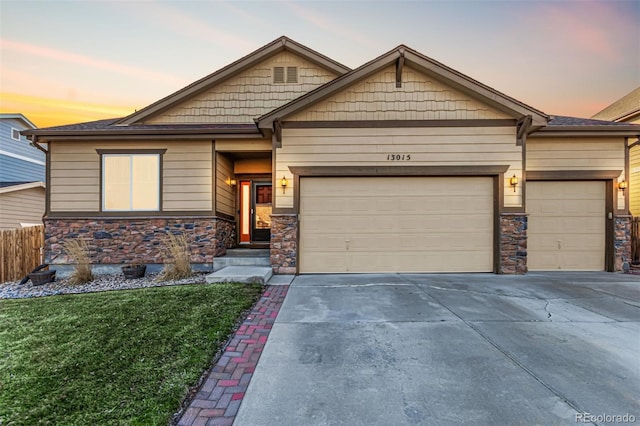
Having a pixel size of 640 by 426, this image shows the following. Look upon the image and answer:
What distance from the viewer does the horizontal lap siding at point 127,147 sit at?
7867mm

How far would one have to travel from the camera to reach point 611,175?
24.3 feet

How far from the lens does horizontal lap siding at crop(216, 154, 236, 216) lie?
8141 mm

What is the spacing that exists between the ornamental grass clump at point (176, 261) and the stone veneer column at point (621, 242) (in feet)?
35.4

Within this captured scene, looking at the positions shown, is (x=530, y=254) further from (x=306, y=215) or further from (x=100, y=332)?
(x=100, y=332)

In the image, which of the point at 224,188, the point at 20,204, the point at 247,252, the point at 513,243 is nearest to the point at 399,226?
the point at 513,243

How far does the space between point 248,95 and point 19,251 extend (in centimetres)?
773

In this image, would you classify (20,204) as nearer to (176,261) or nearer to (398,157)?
(176,261)

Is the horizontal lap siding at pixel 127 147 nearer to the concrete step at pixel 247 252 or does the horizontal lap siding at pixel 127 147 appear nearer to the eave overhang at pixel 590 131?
the concrete step at pixel 247 252

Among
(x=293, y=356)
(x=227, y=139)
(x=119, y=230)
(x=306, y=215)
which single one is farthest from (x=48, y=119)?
(x=293, y=356)

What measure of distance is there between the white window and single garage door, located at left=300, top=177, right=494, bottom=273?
4.25m

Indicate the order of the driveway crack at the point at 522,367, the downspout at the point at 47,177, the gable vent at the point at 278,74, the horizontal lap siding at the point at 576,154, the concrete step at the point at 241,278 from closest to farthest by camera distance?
1. the driveway crack at the point at 522,367
2. the concrete step at the point at 241,278
3. the horizontal lap siding at the point at 576,154
4. the downspout at the point at 47,177
5. the gable vent at the point at 278,74

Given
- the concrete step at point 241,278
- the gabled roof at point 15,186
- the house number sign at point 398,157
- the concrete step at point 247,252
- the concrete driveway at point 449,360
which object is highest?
the house number sign at point 398,157

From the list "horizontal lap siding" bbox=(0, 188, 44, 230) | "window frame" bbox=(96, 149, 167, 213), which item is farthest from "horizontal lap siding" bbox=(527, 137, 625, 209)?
"horizontal lap siding" bbox=(0, 188, 44, 230)

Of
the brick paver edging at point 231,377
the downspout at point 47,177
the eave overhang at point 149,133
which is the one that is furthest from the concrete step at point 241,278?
the downspout at point 47,177
